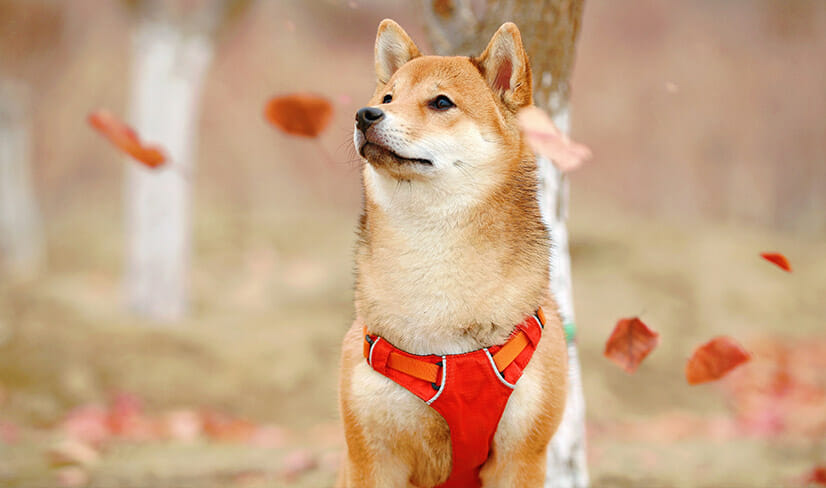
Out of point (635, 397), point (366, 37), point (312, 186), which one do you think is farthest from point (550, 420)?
point (366, 37)

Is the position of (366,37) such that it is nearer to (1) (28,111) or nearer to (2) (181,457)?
(1) (28,111)

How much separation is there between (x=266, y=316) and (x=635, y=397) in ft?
14.2

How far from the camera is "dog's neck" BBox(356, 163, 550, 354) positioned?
2.32 metres

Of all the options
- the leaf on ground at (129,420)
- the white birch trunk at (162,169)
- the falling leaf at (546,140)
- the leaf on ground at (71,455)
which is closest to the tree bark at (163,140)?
the white birch trunk at (162,169)

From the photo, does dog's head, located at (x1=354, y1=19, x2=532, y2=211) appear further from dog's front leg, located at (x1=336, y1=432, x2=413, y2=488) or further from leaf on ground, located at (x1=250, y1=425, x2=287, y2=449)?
leaf on ground, located at (x1=250, y1=425, x2=287, y2=449)

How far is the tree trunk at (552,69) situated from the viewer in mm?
3213

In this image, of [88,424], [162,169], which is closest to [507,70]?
[88,424]

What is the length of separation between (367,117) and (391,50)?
0.49m

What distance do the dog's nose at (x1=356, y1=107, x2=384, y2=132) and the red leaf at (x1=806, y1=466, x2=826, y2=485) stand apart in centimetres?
359

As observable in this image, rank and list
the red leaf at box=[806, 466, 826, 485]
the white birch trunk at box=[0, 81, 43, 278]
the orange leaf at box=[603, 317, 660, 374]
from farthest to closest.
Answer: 1. the white birch trunk at box=[0, 81, 43, 278]
2. the red leaf at box=[806, 466, 826, 485]
3. the orange leaf at box=[603, 317, 660, 374]

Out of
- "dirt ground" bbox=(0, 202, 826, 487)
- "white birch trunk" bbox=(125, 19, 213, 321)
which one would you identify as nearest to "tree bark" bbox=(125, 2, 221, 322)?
"white birch trunk" bbox=(125, 19, 213, 321)

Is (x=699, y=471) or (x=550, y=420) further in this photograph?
(x=699, y=471)

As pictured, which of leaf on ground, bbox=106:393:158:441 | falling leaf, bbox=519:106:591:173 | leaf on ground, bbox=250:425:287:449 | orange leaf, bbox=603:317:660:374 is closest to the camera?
falling leaf, bbox=519:106:591:173

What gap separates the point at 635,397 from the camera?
7.16 meters
